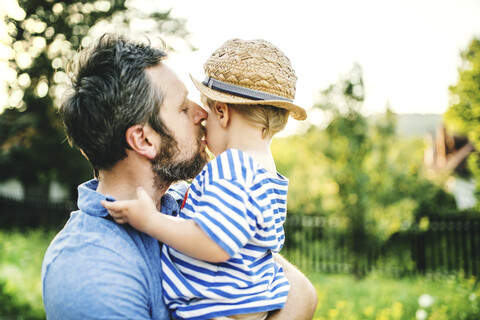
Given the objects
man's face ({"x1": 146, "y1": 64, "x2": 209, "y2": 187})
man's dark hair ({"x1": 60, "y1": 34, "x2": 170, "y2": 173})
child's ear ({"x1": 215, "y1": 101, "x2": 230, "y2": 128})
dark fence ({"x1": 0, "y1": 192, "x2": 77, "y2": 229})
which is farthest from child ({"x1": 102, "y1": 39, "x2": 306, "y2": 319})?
dark fence ({"x1": 0, "y1": 192, "x2": 77, "y2": 229})

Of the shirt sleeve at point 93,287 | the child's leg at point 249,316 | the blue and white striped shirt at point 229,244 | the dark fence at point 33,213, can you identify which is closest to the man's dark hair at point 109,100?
the blue and white striped shirt at point 229,244

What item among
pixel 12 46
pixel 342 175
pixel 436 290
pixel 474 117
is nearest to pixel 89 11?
Result: pixel 12 46

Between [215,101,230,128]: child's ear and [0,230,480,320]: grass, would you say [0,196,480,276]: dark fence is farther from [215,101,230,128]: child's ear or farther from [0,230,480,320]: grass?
[215,101,230,128]: child's ear

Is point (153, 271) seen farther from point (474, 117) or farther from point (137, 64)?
point (474, 117)

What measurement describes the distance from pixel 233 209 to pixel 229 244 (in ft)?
0.43

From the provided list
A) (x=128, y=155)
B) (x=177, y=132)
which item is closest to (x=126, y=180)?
(x=128, y=155)

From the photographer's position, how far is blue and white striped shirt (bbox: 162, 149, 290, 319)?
1562mm

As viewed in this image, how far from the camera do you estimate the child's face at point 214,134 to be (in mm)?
2078

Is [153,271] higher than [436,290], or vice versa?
[153,271]

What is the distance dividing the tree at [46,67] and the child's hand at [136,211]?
7524mm

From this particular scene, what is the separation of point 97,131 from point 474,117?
870 centimetres

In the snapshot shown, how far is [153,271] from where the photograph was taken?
1729mm

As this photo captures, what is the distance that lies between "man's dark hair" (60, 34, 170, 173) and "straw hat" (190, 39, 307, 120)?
0.97 feet

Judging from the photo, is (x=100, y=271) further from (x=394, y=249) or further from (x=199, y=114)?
(x=394, y=249)
